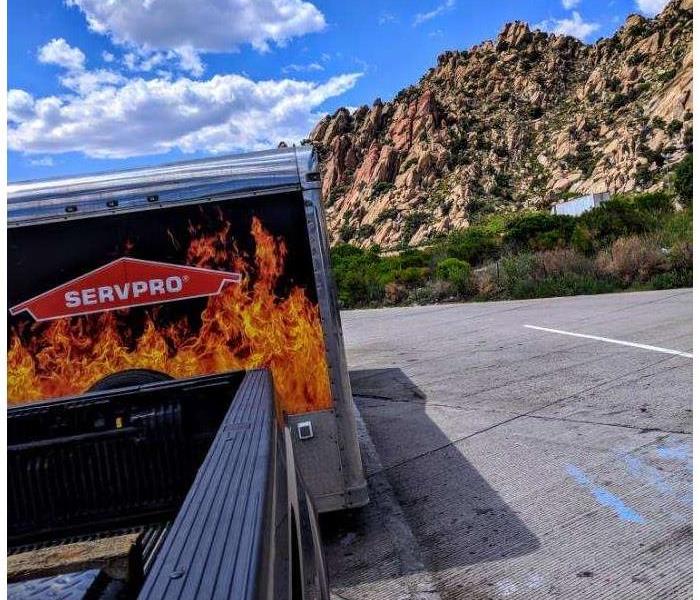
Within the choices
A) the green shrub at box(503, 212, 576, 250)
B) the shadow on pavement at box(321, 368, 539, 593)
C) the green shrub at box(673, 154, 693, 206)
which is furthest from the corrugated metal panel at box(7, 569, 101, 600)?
the green shrub at box(673, 154, 693, 206)

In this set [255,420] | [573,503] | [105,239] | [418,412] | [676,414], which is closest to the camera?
[255,420]

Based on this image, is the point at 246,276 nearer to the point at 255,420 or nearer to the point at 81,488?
the point at 81,488

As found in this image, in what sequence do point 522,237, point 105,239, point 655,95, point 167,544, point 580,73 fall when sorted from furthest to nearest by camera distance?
1. point 580,73
2. point 655,95
3. point 522,237
4. point 105,239
5. point 167,544

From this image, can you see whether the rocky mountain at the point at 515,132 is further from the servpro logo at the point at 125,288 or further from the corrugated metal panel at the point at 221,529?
the corrugated metal panel at the point at 221,529

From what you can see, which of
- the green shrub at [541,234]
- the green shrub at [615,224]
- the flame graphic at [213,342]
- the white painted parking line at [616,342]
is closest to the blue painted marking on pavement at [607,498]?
the flame graphic at [213,342]

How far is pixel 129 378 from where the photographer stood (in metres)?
4.59

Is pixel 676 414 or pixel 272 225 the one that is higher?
pixel 272 225

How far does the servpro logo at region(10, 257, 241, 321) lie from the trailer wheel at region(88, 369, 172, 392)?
0.44 m

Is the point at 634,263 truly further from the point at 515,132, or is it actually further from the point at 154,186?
the point at 515,132

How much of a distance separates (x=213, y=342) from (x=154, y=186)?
108 cm

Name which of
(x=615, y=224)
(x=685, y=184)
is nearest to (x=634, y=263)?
(x=615, y=224)

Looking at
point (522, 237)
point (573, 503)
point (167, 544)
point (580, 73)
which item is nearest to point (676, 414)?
point (573, 503)

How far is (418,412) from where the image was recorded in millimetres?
7965

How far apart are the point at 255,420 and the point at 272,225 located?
209cm
